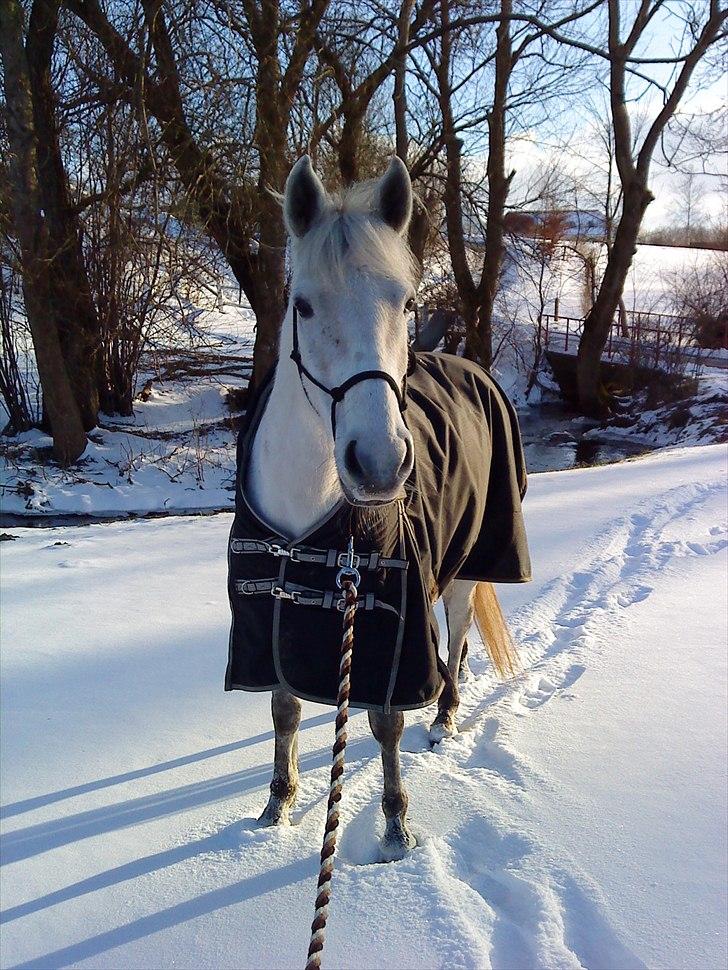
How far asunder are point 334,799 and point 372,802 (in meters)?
0.67

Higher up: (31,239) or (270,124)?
(270,124)

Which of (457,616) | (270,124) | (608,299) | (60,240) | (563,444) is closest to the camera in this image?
(457,616)

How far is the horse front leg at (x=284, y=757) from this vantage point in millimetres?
2254

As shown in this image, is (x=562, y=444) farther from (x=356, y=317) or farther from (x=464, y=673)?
(x=356, y=317)

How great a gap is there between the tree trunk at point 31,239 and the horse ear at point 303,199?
28.2 feet

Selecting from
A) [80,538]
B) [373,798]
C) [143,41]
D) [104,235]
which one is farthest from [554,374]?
[373,798]

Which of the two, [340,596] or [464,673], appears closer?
[340,596]

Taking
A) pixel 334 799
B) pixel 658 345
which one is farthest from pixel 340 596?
pixel 658 345

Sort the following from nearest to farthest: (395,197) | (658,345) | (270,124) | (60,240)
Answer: (395,197) < (270,124) < (60,240) < (658,345)

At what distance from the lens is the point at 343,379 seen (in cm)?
156

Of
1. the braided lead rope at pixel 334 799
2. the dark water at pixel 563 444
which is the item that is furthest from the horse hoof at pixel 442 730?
the dark water at pixel 563 444

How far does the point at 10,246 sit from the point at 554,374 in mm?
13885

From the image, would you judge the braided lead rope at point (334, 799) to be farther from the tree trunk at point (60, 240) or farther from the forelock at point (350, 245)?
the tree trunk at point (60, 240)

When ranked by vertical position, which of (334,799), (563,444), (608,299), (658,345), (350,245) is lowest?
(563,444)
